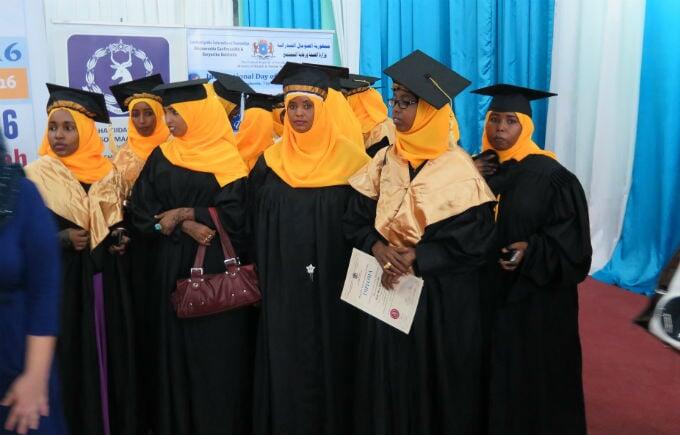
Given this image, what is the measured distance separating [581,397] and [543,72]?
13.1 ft

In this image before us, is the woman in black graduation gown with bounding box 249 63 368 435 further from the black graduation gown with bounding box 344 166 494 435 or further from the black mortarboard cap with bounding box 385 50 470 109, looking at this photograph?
the black mortarboard cap with bounding box 385 50 470 109

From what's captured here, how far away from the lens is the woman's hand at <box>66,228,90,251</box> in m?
2.53

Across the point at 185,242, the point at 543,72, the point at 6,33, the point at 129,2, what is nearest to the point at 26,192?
the point at 185,242

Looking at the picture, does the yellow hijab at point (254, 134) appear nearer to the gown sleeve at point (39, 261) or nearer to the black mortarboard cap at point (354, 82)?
the black mortarboard cap at point (354, 82)

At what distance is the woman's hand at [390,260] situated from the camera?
2184 mm

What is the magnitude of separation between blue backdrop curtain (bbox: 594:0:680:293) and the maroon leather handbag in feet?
13.1

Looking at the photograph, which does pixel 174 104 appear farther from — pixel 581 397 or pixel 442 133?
pixel 581 397

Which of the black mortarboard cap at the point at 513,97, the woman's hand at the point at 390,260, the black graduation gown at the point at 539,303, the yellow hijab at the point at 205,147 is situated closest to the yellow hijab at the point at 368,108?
the black mortarboard cap at the point at 513,97

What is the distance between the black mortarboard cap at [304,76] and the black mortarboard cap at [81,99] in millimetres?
924

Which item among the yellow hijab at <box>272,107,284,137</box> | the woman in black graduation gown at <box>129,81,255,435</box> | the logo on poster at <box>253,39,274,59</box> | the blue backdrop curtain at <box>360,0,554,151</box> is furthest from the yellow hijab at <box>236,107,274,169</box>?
the blue backdrop curtain at <box>360,0,554,151</box>

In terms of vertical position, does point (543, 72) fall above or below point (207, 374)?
above

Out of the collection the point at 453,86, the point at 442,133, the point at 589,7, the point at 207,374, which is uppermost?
the point at 589,7

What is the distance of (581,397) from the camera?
2.64 meters

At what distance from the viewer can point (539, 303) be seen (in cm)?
255
